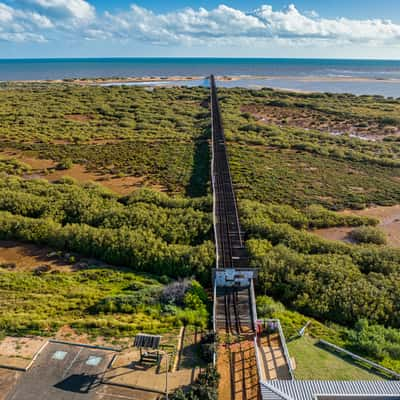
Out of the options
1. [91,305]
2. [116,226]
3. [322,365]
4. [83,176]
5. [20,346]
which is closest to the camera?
[322,365]

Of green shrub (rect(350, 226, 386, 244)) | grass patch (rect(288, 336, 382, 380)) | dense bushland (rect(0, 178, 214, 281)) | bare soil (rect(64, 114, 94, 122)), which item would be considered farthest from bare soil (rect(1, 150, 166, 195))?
bare soil (rect(64, 114, 94, 122))

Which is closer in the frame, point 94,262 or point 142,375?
point 142,375

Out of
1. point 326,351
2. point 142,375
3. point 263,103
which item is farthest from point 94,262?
point 263,103

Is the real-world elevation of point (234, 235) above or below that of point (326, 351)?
above

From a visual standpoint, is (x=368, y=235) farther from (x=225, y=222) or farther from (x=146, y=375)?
(x=146, y=375)

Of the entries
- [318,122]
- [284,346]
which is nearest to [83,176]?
[284,346]

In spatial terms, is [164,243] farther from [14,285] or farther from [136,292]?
[14,285]
